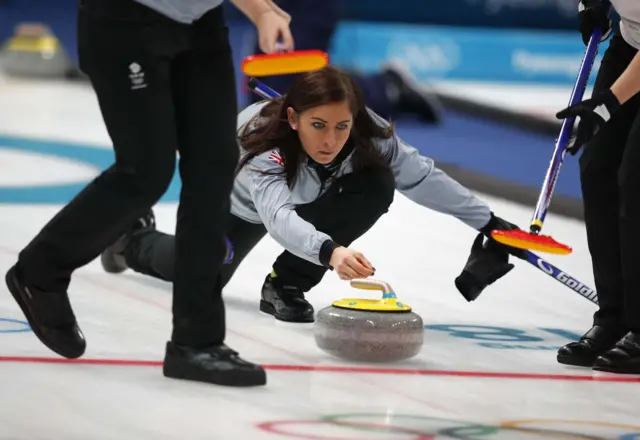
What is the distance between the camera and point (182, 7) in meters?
2.66

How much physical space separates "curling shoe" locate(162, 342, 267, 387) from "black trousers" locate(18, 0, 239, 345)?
26mm

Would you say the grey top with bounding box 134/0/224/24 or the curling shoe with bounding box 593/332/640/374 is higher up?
the grey top with bounding box 134/0/224/24

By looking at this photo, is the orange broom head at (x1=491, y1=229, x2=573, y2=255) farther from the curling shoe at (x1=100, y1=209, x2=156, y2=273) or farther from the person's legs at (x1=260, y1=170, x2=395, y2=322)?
the curling shoe at (x1=100, y1=209, x2=156, y2=273)

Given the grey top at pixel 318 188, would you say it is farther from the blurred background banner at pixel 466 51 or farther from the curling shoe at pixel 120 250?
the blurred background banner at pixel 466 51

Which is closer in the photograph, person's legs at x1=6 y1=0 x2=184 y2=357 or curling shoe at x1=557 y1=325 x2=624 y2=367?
person's legs at x1=6 y1=0 x2=184 y2=357

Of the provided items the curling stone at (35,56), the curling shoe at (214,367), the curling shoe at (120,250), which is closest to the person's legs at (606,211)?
the curling shoe at (214,367)

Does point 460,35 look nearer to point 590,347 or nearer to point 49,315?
point 590,347

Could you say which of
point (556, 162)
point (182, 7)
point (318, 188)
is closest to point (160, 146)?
point (182, 7)

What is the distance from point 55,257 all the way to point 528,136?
6.46 m

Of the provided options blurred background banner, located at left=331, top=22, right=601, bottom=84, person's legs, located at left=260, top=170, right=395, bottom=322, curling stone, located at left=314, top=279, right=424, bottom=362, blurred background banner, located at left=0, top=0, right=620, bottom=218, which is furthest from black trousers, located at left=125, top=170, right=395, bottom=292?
blurred background banner, located at left=331, top=22, right=601, bottom=84

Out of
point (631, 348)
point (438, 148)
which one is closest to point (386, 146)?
point (631, 348)

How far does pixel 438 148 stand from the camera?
800cm

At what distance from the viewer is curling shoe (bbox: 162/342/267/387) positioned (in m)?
2.80

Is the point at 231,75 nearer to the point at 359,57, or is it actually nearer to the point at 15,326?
Answer: the point at 15,326
